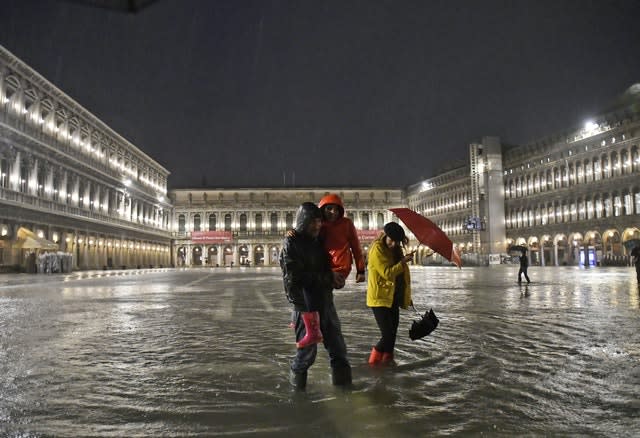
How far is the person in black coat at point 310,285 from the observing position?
12.8 ft

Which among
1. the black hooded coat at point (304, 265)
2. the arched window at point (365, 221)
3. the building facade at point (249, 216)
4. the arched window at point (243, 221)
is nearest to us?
the black hooded coat at point (304, 265)

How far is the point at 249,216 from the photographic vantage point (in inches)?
3637

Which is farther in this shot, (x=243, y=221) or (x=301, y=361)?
(x=243, y=221)

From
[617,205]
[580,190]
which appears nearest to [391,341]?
[617,205]

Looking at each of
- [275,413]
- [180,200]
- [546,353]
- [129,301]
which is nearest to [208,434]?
[275,413]

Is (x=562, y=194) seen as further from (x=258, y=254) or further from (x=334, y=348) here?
(x=334, y=348)

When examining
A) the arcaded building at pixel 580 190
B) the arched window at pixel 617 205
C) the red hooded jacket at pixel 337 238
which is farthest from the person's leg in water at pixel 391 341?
the arched window at pixel 617 205

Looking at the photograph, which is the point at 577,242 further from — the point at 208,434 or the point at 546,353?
the point at 208,434

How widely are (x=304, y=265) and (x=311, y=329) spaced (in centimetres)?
49

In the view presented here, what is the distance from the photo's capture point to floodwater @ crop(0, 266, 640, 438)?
3221 mm

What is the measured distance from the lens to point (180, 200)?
92.0 meters

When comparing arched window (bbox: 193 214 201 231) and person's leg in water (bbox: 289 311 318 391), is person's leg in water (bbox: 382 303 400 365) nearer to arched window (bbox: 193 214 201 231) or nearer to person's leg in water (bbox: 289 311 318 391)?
person's leg in water (bbox: 289 311 318 391)

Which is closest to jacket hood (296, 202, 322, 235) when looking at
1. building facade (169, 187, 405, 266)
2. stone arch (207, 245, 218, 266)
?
building facade (169, 187, 405, 266)

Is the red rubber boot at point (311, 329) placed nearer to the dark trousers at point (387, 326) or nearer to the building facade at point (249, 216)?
the dark trousers at point (387, 326)
